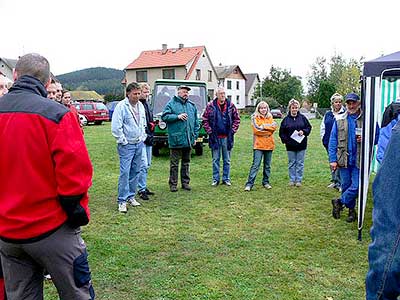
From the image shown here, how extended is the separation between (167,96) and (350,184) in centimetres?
756

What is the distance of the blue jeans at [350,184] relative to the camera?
5.47 m

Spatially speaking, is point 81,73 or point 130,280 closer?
point 130,280

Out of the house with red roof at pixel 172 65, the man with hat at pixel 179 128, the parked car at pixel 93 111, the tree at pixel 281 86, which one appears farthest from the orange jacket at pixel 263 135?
the tree at pixel 281 86

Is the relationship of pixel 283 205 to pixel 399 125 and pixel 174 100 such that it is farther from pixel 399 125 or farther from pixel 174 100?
pixel 399 125

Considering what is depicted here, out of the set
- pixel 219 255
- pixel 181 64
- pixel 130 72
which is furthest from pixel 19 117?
pixel 130 72

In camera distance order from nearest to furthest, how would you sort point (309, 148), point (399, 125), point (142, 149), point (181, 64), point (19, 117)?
point (399, 125) < point (19, 117) < point (142, 149) < point (309, 148) < point (181, 64)

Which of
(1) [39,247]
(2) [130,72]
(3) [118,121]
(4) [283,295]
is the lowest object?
(4) [283,295]

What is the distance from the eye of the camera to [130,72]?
54781 mm

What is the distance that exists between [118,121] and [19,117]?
3864mm

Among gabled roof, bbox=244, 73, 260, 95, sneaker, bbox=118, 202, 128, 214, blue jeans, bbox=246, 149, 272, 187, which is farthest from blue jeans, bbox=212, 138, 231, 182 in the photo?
gabled roof, bbox=244, 73, 260, 95

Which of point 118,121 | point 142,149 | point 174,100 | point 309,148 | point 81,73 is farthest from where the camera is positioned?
point 81,73

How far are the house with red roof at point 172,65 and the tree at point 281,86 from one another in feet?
36.7

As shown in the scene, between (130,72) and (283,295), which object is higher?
(130,72)

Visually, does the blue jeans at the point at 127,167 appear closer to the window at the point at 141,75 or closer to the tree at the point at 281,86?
the window at the point at 141,75
